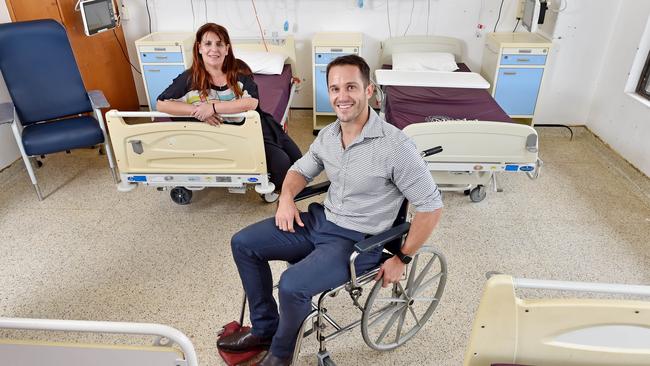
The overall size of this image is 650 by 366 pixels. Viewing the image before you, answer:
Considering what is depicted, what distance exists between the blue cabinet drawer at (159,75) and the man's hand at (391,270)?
10.9 ft

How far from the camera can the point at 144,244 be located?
2.92 meters

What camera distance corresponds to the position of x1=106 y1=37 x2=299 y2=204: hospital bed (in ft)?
8.52

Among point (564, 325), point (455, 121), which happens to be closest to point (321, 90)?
point (455, 121)

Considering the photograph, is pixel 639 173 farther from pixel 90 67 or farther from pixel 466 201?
pixel 90 67

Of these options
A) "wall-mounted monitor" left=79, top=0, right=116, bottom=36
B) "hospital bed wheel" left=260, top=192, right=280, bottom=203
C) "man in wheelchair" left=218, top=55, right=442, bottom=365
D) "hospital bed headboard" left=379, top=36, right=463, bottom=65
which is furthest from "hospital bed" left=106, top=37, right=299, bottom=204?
"hospital bed headboard" left=379, top=36, right=463, bottom=65

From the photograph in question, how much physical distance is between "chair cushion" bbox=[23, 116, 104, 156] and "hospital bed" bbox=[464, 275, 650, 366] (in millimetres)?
3015

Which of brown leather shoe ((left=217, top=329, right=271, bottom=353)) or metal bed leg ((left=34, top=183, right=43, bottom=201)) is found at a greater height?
brown leather shoe ((left=217, top=329, right=271, bottom=353))

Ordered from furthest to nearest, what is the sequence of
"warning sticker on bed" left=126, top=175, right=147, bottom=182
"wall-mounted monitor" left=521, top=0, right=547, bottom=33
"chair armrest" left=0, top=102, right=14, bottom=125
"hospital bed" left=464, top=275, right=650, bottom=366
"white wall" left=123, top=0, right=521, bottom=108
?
"white wall" left=123, top=0, right=521, bottom=108, "wall-mounted monitor" left=521, top=0, right=547, bottom=33, "chair armrest" left=0, top=102, right=14, bottom=125, "warning sticker on bed" left=126, top=175, right=147, bottom=182, "hospital bed" left=464, top=275, right=650, bottom=366

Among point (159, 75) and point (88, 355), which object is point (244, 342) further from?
point (159, 75)

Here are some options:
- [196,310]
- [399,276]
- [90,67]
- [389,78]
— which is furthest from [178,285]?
[90,67]

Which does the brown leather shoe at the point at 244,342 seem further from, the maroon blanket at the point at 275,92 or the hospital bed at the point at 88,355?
→ the maroon blanket at the point at 275,92

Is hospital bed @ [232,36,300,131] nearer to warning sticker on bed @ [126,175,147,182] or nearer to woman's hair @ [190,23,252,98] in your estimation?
woman's hair @ [190,23,252,98]

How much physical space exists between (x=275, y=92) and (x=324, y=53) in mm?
692

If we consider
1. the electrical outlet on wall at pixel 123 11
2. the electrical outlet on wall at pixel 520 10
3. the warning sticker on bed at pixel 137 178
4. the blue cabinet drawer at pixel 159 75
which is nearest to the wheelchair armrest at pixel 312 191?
the warning sticker on bed at pixel 137 178
